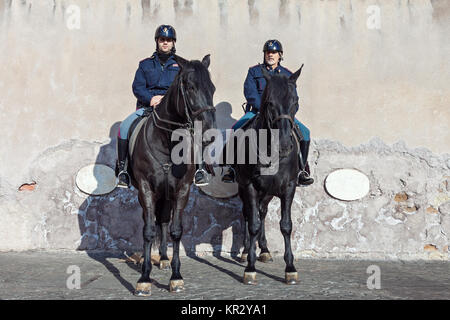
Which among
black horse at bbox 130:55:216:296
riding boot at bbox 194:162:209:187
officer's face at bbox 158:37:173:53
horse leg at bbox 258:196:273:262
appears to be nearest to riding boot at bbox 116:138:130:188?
black horse at bbox 130:55:216:296

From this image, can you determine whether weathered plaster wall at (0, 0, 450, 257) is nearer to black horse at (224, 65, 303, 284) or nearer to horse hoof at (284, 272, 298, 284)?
black horse at (224, 65, 303, 284)

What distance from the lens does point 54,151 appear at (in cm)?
717

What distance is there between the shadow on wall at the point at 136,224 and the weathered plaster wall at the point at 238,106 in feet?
0.05

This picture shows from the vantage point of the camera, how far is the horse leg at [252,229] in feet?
16.8

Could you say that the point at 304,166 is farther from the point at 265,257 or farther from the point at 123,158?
the point at 123,158

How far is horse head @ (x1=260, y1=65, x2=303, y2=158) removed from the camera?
183 inches

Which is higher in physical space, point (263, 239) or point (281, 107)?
point (281, 107)

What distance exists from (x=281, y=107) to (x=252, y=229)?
61.0 inches

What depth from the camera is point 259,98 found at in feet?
19.9

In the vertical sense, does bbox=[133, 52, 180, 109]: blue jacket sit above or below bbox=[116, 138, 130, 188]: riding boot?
above

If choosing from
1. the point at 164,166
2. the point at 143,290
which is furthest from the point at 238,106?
the point at 143,290

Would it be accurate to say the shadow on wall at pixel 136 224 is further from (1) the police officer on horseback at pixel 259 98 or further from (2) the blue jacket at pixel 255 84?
(2) the blue jacket at pixel 255 84

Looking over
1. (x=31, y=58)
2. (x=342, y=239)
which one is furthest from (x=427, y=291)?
(x=31, y=58)

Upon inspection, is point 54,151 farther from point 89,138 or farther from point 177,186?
point 177,186
